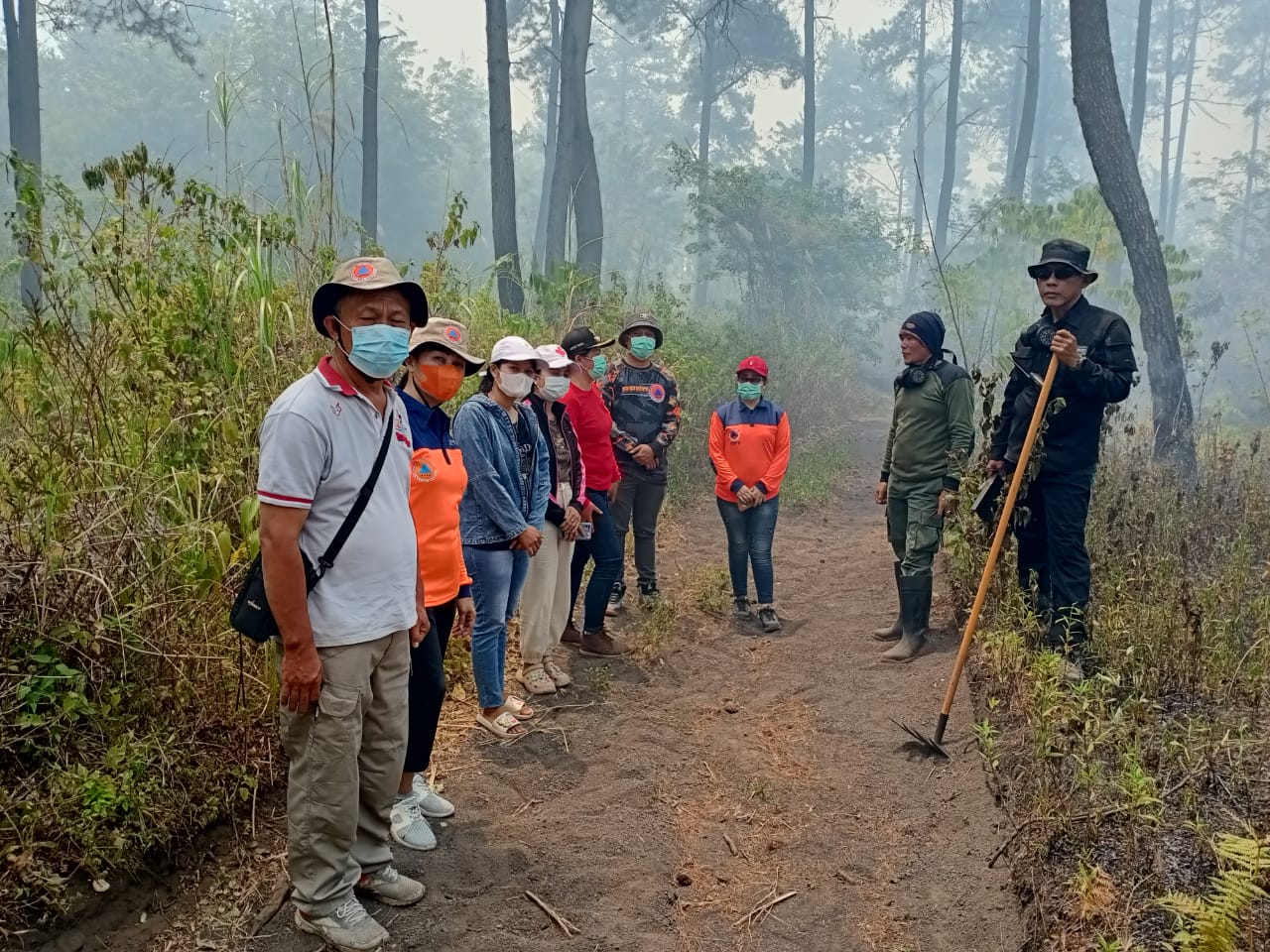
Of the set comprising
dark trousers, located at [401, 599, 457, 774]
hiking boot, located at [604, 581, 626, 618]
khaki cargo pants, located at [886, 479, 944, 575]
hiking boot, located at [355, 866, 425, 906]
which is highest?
khaki cargo pants, located at [886, 479, 944, 575]

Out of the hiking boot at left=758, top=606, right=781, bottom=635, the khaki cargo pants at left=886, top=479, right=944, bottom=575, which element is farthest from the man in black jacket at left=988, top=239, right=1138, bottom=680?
the hiking boot at left=758, top=606, right=781, bottom=635

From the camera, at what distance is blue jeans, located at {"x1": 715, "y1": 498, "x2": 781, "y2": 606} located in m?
6.34

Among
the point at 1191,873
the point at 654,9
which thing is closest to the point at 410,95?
the point at 654,9

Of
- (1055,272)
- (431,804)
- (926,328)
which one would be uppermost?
(1055,272)

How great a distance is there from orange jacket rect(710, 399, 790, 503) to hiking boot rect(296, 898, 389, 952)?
13.5 feet

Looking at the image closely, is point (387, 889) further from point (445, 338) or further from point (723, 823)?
point (445, 338)

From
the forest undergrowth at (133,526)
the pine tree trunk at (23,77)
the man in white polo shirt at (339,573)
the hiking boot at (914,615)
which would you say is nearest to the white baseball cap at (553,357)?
the forest undergrowth at (133,526)

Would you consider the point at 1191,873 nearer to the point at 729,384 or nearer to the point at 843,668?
the point at 843,668

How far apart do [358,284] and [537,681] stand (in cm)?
297

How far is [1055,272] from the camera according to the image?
4523 mm

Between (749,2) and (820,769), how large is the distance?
31.5m

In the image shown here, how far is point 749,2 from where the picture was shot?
98.1 feet

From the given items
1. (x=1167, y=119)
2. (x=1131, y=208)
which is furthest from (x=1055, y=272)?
(x=1167, y=119)

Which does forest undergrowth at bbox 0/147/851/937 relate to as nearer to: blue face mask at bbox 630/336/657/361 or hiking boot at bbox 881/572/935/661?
blue face mask at bbox 630/336/657/361
